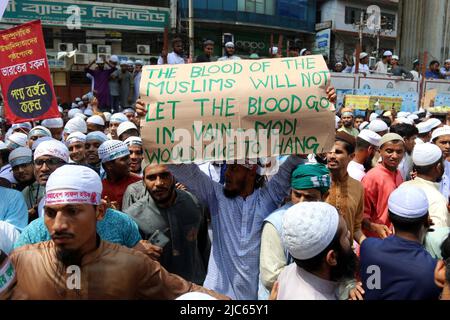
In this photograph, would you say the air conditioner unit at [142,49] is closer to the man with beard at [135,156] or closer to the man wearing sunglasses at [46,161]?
the man with beard at [135,156]

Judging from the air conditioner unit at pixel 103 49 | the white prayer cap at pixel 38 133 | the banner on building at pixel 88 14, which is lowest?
the white prayer cap at pixel 38 133

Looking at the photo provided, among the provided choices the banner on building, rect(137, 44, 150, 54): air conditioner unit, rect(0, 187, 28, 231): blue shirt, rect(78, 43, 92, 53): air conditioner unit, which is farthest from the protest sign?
rect(137, 44, 150, 54): air conditioner unit

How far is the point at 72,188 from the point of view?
189 cm

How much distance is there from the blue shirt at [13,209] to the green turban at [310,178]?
68.9 inches

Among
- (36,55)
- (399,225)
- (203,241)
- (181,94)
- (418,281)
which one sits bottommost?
(203,241)

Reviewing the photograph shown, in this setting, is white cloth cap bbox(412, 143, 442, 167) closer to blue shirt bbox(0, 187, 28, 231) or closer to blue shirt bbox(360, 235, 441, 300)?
blue shirt bbox(360, 235, 441, 300)

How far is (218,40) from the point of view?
33188 mm

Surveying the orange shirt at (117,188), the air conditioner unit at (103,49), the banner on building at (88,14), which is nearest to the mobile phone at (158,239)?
the orange shirt at (117,188)

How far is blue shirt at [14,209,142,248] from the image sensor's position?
2.24 m

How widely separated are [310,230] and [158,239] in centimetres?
118

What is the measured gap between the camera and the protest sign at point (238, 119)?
258cm
